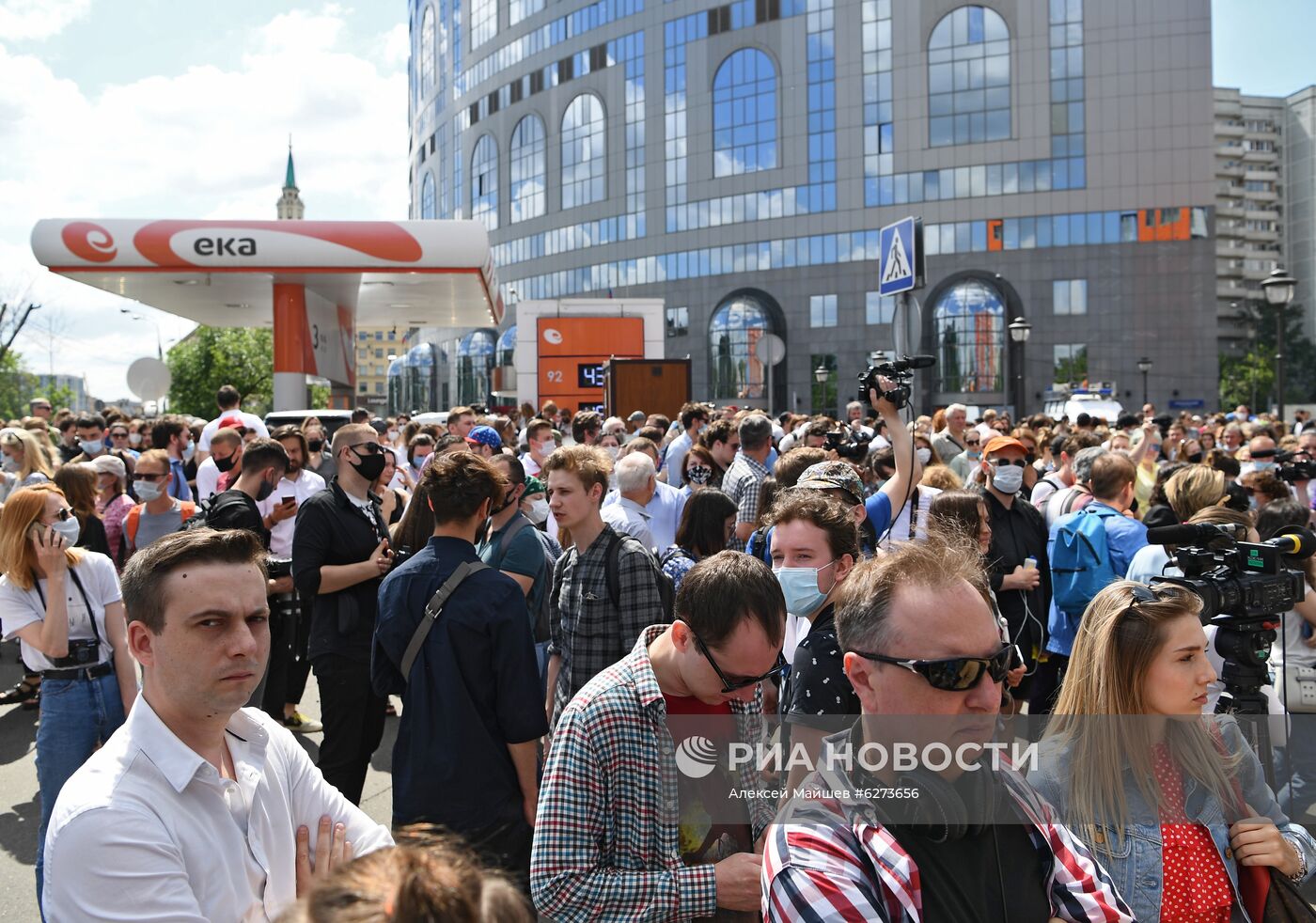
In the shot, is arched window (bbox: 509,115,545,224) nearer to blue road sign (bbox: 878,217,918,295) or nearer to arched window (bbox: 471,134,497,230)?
arched window (bbox: 471,134,497,230)

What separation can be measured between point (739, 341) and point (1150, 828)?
206ft

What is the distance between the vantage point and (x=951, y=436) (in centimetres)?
1138

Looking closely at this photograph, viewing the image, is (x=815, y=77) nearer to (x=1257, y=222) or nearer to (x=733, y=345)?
(x=733, y=345)

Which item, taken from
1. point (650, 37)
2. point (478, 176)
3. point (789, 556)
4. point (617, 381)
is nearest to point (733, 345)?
point (650, 37)

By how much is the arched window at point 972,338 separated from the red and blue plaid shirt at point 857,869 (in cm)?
5937

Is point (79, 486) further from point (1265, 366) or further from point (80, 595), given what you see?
point (1265, 366)

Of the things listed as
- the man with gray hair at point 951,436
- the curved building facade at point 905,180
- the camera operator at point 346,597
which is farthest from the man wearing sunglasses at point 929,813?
the curved building facade at point 905,180

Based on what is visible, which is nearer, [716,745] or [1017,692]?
[716,745]

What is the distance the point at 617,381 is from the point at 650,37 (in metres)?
55.3

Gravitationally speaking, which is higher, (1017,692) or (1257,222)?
(1257,222)

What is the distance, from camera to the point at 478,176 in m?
79.1

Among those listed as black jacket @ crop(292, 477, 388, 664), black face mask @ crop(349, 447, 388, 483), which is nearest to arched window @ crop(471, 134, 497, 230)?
black face mask @ crop(349, 447, 388, 483)

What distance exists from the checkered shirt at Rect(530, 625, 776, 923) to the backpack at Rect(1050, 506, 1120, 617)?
13.7 feet

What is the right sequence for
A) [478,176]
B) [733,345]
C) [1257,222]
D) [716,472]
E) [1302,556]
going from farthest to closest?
[1257,222], [478,176], [733,345], [716,472], [1302,556]
